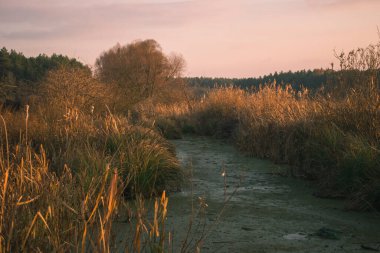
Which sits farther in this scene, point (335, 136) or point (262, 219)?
point (335, 136)

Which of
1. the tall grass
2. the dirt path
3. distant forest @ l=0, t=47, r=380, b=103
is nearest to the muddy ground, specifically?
the dirt path

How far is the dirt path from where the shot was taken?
3830 millimetres

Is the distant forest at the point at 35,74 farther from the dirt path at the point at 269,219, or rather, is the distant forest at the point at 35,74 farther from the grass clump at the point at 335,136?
the dirt path at the point at 269,219

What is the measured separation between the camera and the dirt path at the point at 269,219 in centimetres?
383

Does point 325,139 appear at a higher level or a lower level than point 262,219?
higher

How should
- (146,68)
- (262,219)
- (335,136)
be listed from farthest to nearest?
(146,68)
(335,136)
(262,219)

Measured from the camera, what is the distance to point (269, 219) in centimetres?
466

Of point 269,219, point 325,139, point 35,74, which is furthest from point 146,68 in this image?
point 269,219

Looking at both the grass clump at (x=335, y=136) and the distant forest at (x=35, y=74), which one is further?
the distant forest at (x=35, y=74)

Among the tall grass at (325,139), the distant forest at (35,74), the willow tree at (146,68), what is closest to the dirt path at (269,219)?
the tall grass at (325,139)

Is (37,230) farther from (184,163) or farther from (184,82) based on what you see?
(184,82)

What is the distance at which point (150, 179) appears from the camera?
5602 millimetres

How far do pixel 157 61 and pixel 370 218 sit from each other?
91.7ft

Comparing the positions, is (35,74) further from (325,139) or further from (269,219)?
(269,219)
